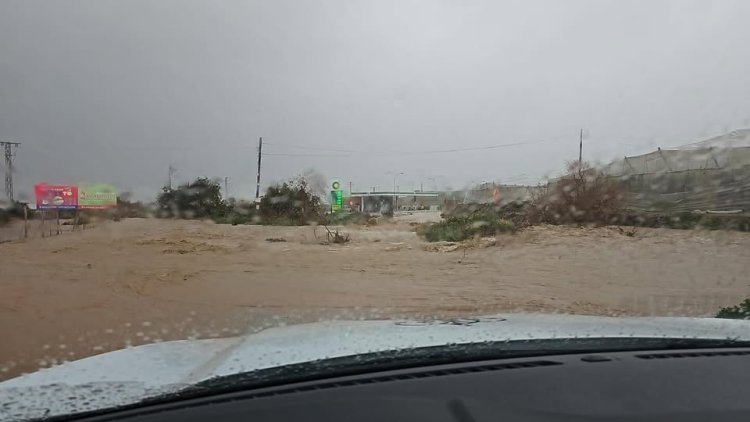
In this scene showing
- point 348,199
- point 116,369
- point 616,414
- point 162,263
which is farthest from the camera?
point 348,199

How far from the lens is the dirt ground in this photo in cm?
689

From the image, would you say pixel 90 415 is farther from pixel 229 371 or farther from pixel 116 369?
pixel 116 369

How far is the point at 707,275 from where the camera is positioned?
33.2ft

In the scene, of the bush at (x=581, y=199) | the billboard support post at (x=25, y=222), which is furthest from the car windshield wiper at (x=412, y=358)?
the bush at (x=581, y=199)

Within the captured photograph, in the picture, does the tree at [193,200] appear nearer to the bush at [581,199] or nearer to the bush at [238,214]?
the bush at [238,214]

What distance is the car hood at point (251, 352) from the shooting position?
2053 millimetres

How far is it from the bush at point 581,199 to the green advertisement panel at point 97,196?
1111 centimetres

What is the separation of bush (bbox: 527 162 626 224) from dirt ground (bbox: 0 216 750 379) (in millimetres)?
981

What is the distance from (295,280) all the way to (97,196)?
342 centimetres

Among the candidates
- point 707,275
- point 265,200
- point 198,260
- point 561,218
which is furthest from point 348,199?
point 707,275

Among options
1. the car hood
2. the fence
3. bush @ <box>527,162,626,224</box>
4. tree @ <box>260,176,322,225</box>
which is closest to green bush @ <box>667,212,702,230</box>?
the fence

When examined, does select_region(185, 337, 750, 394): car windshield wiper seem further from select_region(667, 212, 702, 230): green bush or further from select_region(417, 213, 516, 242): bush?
select_region(417, 213, 516, 242): bush

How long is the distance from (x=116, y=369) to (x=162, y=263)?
874 cm

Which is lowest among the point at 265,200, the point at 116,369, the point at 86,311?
the point at 86,311
